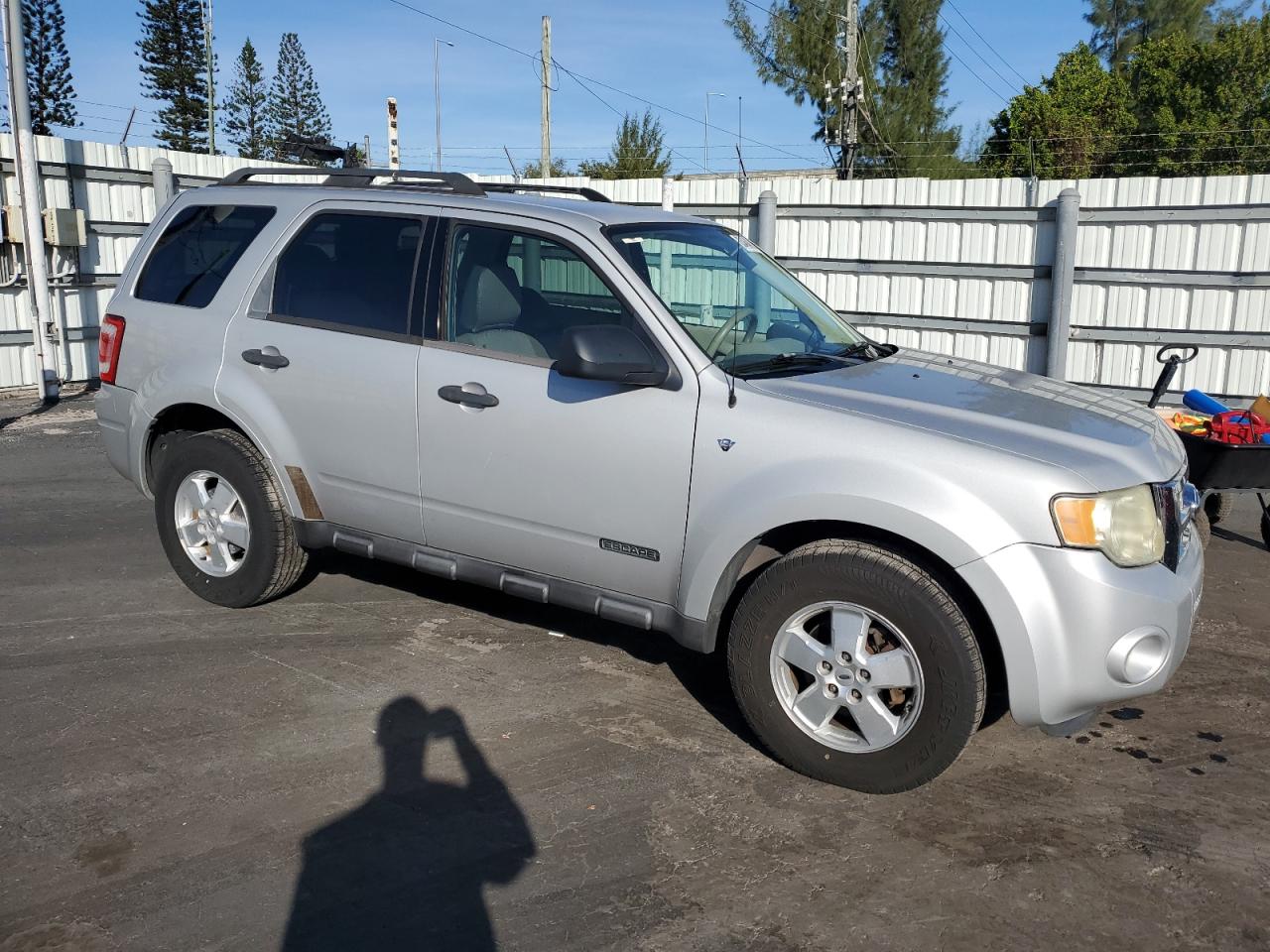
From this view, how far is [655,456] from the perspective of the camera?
4.07 meters

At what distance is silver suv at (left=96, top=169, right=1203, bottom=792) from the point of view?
3.54 m

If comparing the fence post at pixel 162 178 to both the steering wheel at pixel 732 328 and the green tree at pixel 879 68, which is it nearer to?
the steering wheel at pixel 732 328

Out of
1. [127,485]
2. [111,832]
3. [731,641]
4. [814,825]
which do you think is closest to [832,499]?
[731,641]

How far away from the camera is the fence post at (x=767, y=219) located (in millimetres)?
12062

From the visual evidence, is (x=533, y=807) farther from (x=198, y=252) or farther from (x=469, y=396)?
(x=198, y=252)

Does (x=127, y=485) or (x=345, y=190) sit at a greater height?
(x=345, y=190)

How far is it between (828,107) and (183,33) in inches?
1348

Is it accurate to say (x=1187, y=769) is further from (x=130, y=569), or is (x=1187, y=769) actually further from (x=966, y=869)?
(x=130, y=569)

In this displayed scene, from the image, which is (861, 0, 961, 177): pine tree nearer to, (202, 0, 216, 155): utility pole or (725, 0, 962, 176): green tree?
(725, 0, 962, 176): green tree

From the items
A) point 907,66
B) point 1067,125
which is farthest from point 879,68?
point 1067,125

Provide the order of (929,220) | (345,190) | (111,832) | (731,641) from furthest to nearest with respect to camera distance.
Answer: (929,220) < (345,190) < (731,641) < (111,832)

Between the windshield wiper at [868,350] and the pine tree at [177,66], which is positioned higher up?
the pine tree at [177,66]

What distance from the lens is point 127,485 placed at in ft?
26.9

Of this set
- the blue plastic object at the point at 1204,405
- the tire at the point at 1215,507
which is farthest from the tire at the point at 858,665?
the tire at the point at 1215,507
